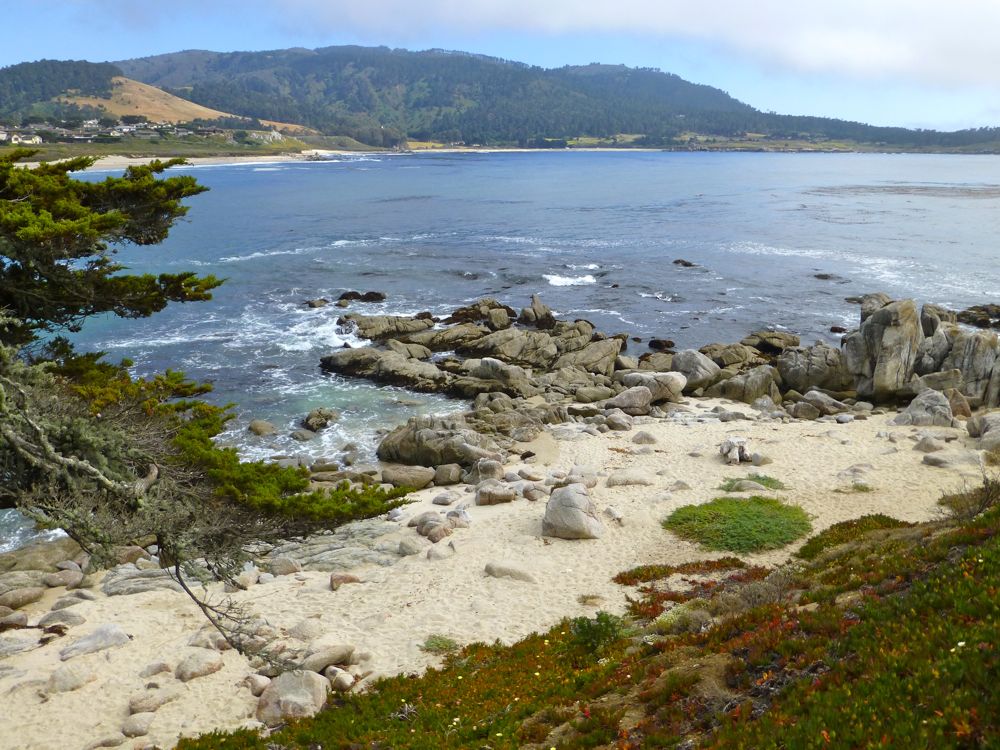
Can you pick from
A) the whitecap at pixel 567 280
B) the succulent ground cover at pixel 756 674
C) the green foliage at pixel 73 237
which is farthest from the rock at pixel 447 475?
the whitecap at pixel 567 280

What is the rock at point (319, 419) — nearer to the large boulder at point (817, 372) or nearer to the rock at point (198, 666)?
the rock at point (198, 666)

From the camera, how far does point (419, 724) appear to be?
10445 millimetres

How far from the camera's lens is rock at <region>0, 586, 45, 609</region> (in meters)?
16.5

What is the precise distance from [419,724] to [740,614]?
5.24 metres

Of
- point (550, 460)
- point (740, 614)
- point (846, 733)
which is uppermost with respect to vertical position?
point (846, 733)

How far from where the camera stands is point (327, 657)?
1310 centimetres

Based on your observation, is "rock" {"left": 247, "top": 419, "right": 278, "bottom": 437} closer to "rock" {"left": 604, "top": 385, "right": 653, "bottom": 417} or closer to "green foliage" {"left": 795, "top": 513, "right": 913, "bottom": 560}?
"rock" {"left": 604, "top": 385, "right": 653, "bottom": 417}

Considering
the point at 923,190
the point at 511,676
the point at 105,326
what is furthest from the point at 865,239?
the point at 511,676

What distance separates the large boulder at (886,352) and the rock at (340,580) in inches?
1052

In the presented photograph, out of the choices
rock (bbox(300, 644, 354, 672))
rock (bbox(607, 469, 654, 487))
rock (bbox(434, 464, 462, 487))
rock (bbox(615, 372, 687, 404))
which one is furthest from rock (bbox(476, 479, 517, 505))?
rock (bbox(615, 372, 687, 404))

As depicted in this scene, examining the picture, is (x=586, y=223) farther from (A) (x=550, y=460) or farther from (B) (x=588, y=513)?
(B) (x=588, y=513)

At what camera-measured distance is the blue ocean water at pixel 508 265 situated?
1470 inches

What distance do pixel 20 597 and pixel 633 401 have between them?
2368 centimetres

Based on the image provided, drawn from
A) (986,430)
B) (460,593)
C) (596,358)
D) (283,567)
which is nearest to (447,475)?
(283,567)
